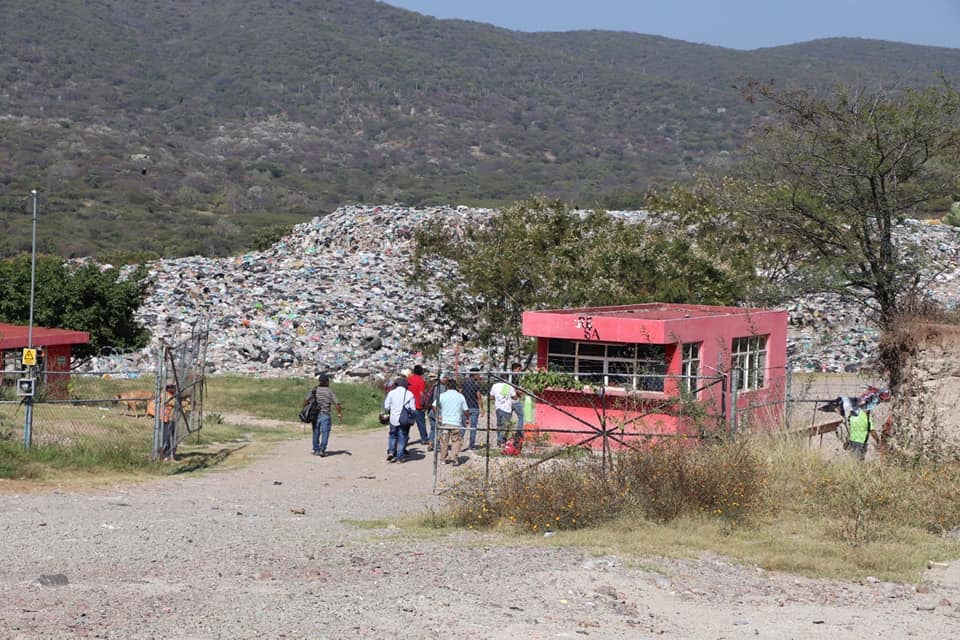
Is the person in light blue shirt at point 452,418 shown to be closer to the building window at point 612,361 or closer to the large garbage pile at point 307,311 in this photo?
the building window at point 612,361

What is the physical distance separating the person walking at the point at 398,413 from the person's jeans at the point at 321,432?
99 cm

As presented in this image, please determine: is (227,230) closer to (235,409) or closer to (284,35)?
(235,409)

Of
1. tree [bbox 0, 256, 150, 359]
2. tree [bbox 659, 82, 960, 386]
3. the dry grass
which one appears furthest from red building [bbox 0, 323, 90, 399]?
tree [bbox 659, 82, 960, 386]

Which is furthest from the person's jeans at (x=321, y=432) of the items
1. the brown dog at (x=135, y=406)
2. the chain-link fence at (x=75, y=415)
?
the brown dog at (x=135, y=406)

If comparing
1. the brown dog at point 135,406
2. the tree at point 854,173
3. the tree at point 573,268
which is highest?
the tree at point 854,173

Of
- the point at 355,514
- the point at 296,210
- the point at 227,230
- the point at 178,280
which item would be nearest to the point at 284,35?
the point at 296,210

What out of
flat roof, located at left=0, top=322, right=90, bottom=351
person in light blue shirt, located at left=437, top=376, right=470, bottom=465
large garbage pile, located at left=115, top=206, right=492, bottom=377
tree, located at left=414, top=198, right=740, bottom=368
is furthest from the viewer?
large garbage pile, located at left=115, top=206, right=492, bottom=377

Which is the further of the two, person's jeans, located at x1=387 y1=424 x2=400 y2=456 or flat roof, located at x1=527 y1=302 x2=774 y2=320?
flat roof, located at x1=527 y1=302 x2=774 y2=320

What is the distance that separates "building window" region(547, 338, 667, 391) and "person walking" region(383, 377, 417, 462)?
8.66ft

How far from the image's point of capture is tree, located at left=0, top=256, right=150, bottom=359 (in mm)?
29156

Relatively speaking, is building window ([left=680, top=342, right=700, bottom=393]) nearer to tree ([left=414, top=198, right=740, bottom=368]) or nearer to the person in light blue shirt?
the person in light blue shirt

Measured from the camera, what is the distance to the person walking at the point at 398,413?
17.3 metres

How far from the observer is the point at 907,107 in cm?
1889

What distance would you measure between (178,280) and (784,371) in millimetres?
19863
